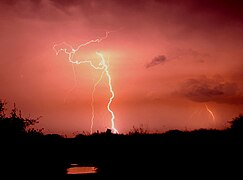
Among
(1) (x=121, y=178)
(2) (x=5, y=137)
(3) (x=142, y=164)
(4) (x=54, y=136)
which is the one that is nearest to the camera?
(1) (x=121, y=178)

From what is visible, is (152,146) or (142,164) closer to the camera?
(142,164)

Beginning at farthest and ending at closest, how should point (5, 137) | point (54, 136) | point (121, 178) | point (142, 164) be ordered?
point (54, 136), point (5, 137), point (142, 164), point (121, 178)

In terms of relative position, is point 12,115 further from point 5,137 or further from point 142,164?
point 142,164

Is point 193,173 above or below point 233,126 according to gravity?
below

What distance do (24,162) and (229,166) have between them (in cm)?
863

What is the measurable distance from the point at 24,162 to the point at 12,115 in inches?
251

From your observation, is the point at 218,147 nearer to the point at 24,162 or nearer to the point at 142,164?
the point at 142,164

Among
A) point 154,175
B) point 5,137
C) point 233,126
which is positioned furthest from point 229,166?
point 233,126

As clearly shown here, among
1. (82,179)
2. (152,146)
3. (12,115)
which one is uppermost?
(12,115)

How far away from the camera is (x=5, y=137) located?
18.7 meters

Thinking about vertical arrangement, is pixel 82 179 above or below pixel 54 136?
below

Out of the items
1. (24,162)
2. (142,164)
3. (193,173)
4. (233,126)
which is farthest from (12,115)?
(233,126)

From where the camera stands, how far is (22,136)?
70.7ft

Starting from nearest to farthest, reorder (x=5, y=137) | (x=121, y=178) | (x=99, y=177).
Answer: (x=121, y=178) < (x=99, y=177) < (x=5, y=137)
